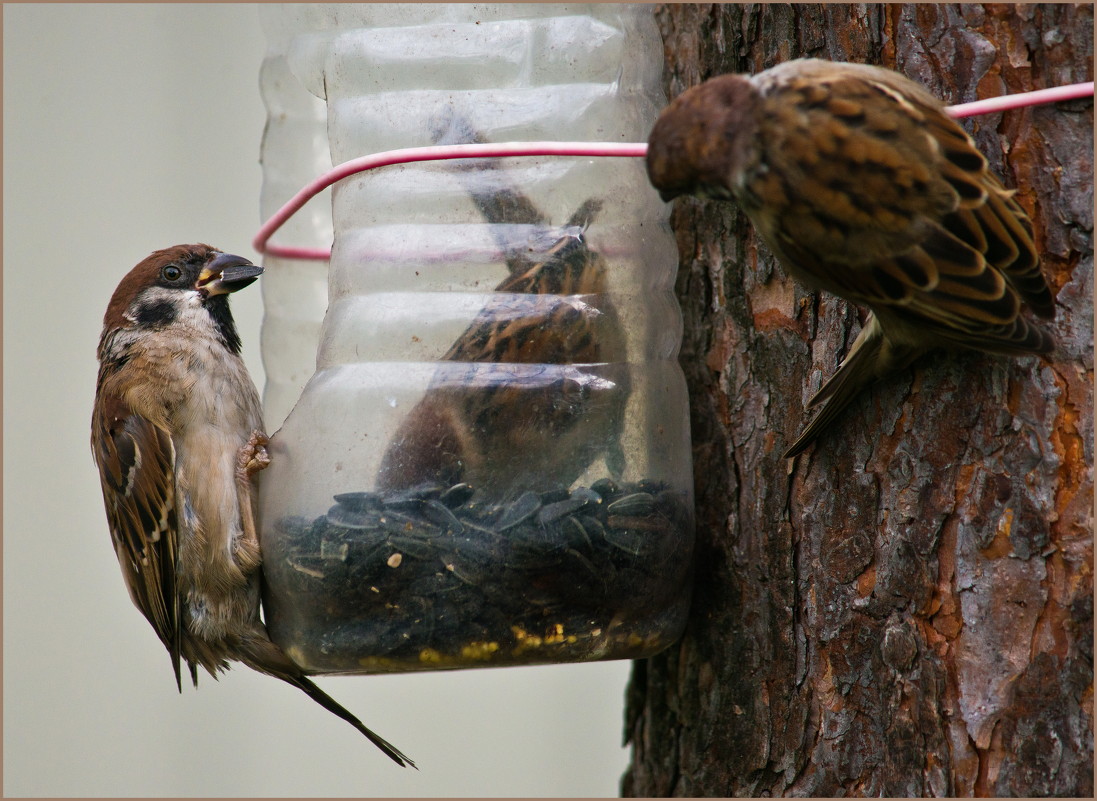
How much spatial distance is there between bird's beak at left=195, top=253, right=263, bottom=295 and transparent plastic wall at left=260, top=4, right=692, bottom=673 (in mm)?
552

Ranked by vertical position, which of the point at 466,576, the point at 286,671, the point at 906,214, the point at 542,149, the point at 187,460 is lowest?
the point at 286,671

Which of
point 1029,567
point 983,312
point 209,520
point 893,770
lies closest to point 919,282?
point 983,312

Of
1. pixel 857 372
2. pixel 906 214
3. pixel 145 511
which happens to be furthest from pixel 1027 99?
pixel 145 511

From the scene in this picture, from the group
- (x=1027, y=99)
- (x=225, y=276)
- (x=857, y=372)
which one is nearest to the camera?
(x=1027, y=99)

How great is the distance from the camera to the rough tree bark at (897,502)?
70.6 inches

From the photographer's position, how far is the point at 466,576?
2.03 metres

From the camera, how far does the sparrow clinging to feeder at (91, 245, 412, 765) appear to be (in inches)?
95.2

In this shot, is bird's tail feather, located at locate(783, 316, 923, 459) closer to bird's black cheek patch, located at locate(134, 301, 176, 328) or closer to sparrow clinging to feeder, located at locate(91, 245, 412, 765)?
sparrow clinging to feeder, located at locate(91, 245, 412, 765)

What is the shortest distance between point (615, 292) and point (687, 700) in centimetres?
99

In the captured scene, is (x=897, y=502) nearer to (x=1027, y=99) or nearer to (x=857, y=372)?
(x=857, y=372)

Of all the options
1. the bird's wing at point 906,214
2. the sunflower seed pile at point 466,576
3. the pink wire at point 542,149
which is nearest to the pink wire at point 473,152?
the pink wire at point 542,149

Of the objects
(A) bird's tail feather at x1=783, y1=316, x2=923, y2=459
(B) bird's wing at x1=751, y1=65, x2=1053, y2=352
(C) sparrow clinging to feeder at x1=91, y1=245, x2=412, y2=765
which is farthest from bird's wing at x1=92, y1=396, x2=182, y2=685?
(B) bird's wing at x1=751, y1=65, x2=1053, y2=352

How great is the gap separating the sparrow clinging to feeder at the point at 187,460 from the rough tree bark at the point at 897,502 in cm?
94

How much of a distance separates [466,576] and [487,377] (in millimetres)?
397
